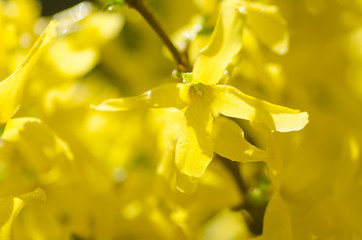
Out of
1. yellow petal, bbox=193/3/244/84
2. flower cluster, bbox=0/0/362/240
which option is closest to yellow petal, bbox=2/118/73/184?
flower cluster, bbox=0/0/362/240

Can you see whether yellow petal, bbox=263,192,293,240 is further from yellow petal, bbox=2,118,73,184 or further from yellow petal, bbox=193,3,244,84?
yellow petal, bbox=2,118,73,184

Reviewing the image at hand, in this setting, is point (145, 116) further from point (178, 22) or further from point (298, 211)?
point (298, 211)

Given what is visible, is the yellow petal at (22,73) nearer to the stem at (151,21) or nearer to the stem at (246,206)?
the stem at (151,21)

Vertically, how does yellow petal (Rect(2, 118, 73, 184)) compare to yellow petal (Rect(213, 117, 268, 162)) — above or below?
above

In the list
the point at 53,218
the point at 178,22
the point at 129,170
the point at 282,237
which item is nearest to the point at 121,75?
the point at 178,22

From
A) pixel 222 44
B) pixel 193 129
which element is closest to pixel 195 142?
pixel 193 129

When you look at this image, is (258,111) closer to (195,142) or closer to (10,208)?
(195,142)
